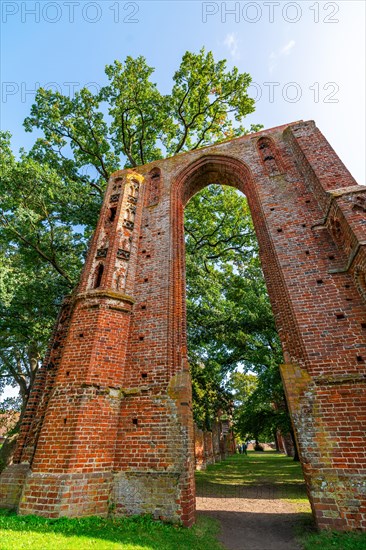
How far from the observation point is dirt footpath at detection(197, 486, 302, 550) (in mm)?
4406

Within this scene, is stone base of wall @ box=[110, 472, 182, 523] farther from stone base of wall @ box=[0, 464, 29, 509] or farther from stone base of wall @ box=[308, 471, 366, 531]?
stone base of wall @ box=[308, 471, 366, 531]

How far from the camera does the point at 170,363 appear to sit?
237 inches

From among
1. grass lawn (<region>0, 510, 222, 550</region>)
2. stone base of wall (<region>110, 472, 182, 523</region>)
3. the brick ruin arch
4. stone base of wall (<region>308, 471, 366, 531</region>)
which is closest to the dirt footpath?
grass lawn (<region>0, 510, 222, 550</region>)

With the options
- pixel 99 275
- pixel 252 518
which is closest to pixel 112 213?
pixel 99 275

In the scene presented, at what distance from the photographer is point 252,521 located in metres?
5.49

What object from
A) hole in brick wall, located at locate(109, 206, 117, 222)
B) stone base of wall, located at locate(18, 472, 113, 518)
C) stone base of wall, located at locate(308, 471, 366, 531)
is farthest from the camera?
hole in brick wall, located at locate(109, 206, 117, 222)

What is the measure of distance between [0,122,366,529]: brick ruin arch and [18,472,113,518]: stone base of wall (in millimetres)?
18

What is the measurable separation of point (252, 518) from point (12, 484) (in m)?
4.79

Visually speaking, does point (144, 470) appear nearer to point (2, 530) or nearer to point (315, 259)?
point (2, 530)

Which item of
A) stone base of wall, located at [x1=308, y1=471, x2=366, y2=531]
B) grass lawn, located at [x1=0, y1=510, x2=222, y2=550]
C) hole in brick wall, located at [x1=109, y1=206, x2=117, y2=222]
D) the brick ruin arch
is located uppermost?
hole in brick wall, located at [x1=109, y1=206, x2=117, y2=222]

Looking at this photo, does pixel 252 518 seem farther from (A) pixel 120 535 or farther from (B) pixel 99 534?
(B) pixel 99 534

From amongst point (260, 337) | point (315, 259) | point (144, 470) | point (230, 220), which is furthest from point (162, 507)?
point (230, 220)

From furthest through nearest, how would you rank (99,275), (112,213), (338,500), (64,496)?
(112,213)
(99,275)
(64,496)
(338,500)

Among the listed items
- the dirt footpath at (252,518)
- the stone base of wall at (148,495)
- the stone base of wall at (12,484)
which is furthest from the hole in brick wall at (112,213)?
the dirt footpath at (252,518)
